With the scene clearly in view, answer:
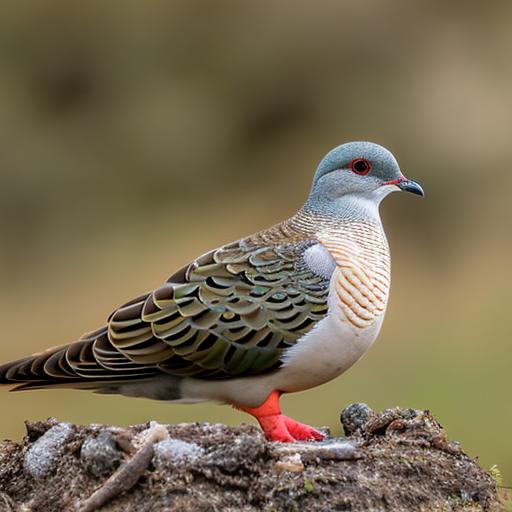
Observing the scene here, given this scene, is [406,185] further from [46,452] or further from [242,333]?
[46,452]

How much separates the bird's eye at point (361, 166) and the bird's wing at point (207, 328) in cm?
58

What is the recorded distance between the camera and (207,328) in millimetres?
5215

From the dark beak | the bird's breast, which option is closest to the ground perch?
the bird's breast

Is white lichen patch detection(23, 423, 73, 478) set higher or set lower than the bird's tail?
lower

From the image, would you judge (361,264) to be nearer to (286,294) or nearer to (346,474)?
(286,294)

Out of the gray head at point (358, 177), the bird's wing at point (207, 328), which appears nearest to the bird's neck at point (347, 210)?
the gray head at point (358, 177)

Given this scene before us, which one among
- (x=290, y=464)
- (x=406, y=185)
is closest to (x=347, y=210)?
(x=406, y=185)

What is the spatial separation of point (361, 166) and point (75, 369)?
72.0 inches

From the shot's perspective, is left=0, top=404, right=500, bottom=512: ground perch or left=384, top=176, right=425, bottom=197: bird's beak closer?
left=0, top=404, right=500, bottom=512: ground perch

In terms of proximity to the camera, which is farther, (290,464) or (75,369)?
(75,369)

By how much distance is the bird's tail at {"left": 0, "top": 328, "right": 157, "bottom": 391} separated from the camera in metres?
5.23

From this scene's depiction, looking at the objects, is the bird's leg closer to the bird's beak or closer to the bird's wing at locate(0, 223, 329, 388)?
the bird's wing at locate(0, 223, 329, 388)

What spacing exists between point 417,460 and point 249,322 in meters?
1.01

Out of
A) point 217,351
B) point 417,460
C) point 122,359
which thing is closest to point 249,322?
point 217,351
